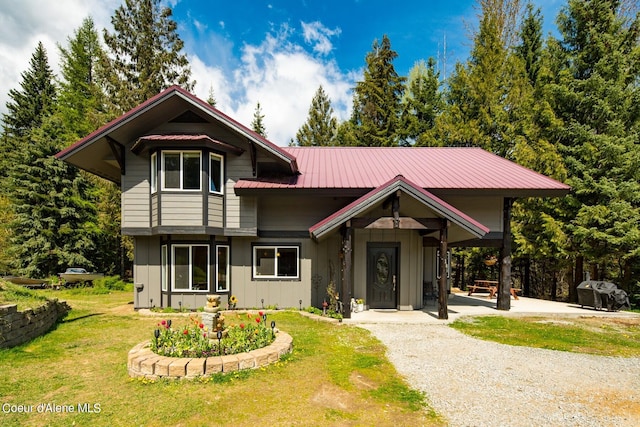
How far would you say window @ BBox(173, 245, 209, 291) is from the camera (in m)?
11.2

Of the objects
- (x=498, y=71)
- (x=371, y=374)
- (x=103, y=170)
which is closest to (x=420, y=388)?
(x=371, y=374)

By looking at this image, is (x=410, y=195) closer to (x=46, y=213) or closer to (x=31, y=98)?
(x=46, y=213)

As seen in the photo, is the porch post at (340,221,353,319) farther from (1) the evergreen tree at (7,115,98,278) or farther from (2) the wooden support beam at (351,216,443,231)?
(1) the evergreen tree at (7,115,98,278)

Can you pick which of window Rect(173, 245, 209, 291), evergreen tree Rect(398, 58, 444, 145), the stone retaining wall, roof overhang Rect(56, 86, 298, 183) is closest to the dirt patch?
the stone retaining wall

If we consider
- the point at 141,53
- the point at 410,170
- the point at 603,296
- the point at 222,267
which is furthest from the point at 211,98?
the point at 603,296

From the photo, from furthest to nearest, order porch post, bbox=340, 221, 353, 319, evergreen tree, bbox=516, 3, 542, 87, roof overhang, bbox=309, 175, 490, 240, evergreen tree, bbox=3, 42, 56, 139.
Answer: evergreen tree, bbox=3, 42, 56, 139, evergreen tree, bbox=516, 3, 542, 87, porch post, bbox=340, 221, 353, 319, roof overhang, bbox=309, 175, 490, 240

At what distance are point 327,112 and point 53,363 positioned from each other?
1087 inches

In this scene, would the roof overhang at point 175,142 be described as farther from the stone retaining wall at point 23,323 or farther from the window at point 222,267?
the stone retaining wall at point 23,323

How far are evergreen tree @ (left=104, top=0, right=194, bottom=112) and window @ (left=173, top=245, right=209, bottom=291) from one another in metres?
13.0

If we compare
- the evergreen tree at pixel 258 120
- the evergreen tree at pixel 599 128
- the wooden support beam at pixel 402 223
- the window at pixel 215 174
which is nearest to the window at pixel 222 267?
the window at pixel 215 174

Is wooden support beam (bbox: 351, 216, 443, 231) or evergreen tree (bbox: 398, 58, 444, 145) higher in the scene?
evergreen tree (bbox: 398, 58, 444, 145)

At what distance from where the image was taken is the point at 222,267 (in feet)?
38.1

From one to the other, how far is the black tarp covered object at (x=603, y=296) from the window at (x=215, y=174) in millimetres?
13828

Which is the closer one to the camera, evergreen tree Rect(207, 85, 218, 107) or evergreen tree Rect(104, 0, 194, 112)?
evergreen tree Rect(104, 0, 194, 112)
